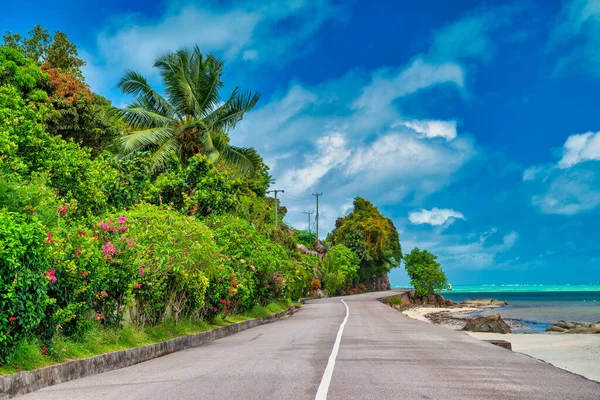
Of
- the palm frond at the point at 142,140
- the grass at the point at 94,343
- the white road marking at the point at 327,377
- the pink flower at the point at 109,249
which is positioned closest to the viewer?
the white road marking at the point at 327,377

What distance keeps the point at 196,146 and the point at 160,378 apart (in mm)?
20465

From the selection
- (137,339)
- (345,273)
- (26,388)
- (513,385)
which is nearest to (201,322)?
(137,339)

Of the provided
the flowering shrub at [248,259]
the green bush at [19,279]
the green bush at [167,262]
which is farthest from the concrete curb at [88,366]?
the flowering shrub at [248,259]

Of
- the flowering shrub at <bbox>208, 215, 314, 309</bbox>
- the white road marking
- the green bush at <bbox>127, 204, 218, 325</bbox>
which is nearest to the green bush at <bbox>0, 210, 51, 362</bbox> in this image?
the white road marking

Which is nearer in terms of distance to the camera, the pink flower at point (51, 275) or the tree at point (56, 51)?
the pink flower at point (51, 275)

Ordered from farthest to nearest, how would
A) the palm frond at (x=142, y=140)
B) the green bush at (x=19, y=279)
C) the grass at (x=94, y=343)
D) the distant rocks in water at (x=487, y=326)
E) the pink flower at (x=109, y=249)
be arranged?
the distant rocks in water at (x=487, y=326), the palm frond at (x=142, y=140), the pink flower at (x=109, y=249), the grass at (x=94, y=343), the green bush at (x=19, y=279)

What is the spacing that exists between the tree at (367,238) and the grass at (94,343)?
68.4m

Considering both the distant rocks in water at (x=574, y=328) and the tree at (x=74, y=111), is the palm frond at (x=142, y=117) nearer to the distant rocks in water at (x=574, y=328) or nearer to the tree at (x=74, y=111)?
the tree at (x=74, y=111)

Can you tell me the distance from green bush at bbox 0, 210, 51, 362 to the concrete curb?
0.49 meters

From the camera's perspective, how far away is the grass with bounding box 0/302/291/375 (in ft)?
29.6

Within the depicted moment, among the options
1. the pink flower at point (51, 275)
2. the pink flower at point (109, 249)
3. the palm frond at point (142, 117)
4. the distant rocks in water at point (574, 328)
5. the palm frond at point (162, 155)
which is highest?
the palm frond at point (142, 117)

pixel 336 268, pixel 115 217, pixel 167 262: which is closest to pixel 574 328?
pixel 167 262

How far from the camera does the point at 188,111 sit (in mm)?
29562

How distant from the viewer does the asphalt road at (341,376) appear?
7.84 metres
